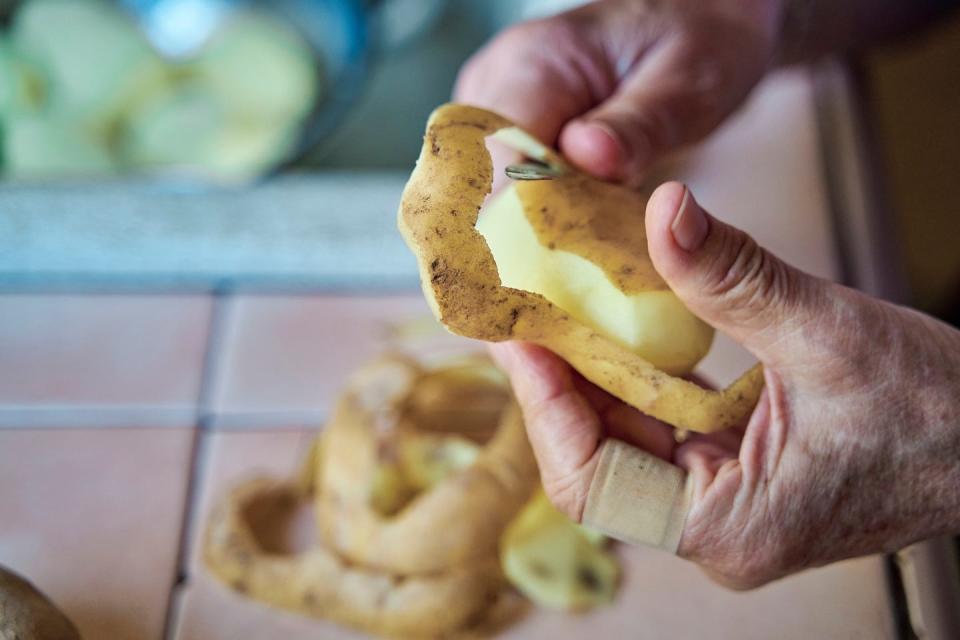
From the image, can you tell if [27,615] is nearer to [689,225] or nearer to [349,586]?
[349,586]

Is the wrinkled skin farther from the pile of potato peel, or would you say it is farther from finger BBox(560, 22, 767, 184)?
the pile of potato peel

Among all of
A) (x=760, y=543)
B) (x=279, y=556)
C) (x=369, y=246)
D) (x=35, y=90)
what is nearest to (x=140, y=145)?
(x=35, y=90)

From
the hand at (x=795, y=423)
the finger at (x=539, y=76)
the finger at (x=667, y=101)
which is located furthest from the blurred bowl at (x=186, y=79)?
the hand at (x=795, y=423)

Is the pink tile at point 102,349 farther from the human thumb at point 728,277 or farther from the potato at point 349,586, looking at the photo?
the human thumb at point 728,277

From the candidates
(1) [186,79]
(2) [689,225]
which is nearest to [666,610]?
(2) [689,225]

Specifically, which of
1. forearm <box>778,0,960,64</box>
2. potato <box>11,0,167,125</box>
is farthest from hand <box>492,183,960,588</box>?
potato <box>11,0,167,125</box>

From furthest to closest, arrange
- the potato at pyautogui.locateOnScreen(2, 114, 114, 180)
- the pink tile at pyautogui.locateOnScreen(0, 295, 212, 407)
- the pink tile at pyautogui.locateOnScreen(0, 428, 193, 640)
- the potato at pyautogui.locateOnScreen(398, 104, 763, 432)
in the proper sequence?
1. the potato at pyautogui.locateOnScreen(2, 114, 114, 180)
2. the pink tile at pyautogui.locateOnScreen(0, 295, 212, 407)
3. the pink tile at pyautogui.locateOnScreen(0, 428, 193, 640)
4. the potato at pyautogui.locateOnScreen(398, 104, 763, 432)

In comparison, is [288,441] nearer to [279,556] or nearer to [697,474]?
[279,556]
